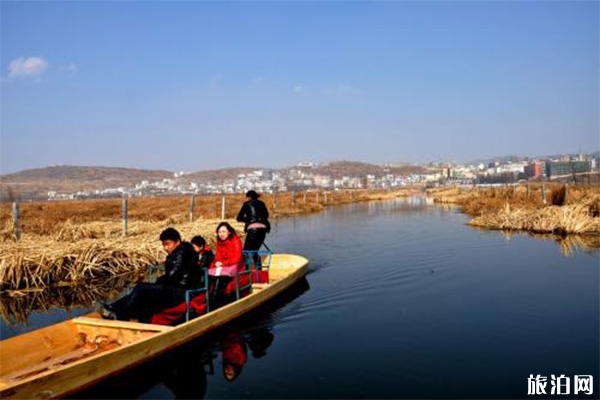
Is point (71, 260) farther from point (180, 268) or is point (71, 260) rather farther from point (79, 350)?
point (79, 350)

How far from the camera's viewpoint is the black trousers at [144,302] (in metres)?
9.34

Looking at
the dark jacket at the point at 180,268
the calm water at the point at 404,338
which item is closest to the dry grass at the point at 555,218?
the calm water at the point at 404,338

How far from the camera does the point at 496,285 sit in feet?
46.6

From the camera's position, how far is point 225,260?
11.9 m

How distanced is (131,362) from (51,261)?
866cm

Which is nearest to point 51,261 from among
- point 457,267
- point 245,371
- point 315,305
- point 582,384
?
point 315,305

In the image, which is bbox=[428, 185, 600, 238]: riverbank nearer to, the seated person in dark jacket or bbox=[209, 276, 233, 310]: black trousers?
bbox=[209, 276, 233, 310]: black trousers

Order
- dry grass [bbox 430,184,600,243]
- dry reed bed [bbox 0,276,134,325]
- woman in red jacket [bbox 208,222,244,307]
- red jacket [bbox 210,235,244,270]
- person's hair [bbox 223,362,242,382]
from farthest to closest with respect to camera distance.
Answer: dry grass [bbox 430,184,600,243] → dry reed bed [bbox 0,276,134,325] → red jacket [bbox 210,235,244,270] → woman in red jacket [bbox 208,222,244,307] → person's hair [bbox 223,362,242,382]

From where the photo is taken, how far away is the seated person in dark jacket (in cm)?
936

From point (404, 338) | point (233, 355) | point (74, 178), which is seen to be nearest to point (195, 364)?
point (233, 355)

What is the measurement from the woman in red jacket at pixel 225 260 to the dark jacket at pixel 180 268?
3.90 feet

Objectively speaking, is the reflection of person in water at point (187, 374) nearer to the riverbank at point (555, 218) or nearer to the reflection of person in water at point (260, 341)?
the reflection of person in water at point (260, 341)

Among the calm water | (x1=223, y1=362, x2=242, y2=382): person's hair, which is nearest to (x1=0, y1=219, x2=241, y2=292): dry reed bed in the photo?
the calm water

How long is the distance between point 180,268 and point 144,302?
889 millimetres
